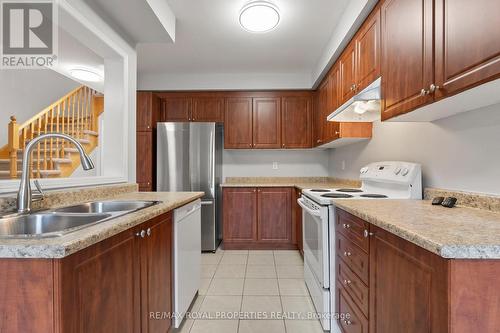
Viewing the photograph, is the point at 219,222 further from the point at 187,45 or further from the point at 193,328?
the point at 187,45

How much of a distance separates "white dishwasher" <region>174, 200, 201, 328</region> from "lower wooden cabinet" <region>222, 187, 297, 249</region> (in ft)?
4.33

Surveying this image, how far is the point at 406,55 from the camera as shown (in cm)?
139

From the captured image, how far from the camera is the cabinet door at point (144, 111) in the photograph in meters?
3.50

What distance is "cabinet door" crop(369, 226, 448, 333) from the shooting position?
0.78 m

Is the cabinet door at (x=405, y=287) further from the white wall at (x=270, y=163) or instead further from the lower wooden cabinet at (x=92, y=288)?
the white wall at (x=270, y=163)

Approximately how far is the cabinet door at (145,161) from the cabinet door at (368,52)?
2624mm

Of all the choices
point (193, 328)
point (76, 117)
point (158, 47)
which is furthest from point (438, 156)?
point (76, 117)

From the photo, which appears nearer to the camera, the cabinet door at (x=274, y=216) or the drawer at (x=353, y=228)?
the drawer at (x=353, y=228)

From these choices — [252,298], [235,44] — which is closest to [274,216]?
[252,298]

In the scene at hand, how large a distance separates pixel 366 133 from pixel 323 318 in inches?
67.7

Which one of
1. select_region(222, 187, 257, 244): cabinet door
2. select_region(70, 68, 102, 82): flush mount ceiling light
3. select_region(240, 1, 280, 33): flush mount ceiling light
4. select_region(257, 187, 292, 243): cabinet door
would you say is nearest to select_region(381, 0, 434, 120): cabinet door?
select_region(240, 1, 280, 33): flush mount ceiling light

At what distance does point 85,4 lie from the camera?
1.74 m

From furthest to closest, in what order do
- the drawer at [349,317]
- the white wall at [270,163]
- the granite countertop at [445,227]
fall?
the white wall at [270,163] < the drawer at [349,317] < the granite countertop at [445,227]

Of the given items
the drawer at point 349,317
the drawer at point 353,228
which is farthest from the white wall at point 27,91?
the drawer at point 349,317
